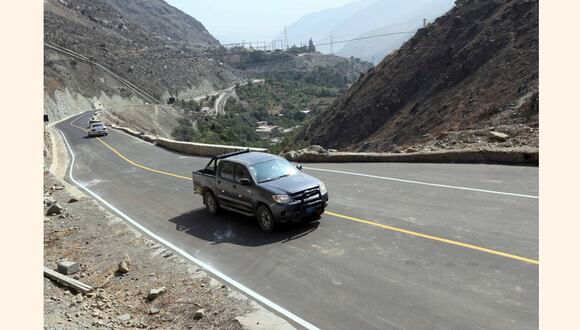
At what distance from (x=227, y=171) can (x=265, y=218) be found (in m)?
2.03

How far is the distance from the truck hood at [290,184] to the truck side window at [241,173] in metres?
0.64

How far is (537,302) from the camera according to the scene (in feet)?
20.7

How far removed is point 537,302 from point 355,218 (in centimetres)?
507

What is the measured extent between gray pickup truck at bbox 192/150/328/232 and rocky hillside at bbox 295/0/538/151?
977 cm

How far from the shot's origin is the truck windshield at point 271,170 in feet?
37.4

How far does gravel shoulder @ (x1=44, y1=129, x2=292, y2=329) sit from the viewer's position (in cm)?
727

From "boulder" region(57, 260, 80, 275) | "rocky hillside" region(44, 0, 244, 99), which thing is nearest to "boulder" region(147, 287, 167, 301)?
"boulder" region(57, 260, 80, 275)

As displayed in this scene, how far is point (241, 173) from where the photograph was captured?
11.8 meters

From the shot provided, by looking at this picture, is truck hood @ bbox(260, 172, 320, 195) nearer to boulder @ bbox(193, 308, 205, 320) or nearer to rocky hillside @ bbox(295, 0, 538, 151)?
boulder @ bbox(193, 308, 205, 320)

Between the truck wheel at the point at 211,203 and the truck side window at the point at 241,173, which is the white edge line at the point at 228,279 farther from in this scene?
the truck side window at the point at 241,173

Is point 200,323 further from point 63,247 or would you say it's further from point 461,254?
point 63,247

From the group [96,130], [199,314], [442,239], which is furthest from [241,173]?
[96,130]

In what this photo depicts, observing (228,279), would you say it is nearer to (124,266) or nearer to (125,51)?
(124,266)

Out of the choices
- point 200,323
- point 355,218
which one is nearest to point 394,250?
point 355,218
